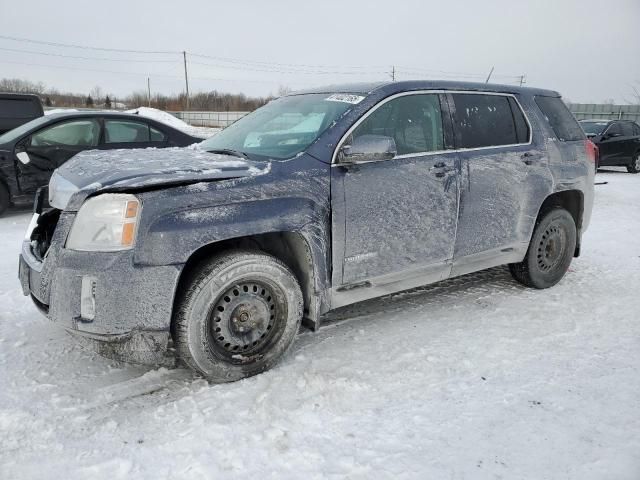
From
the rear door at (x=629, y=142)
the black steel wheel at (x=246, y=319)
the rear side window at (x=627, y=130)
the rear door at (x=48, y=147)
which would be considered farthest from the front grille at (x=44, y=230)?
the rear side window at (x=627, y=130)

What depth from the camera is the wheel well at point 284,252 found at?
287 centimetres

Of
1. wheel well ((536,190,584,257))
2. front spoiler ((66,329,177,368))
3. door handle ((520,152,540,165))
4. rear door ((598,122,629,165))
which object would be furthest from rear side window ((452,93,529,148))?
rear door ((598,122,629,165))

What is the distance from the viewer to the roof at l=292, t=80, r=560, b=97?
3506 millimetres

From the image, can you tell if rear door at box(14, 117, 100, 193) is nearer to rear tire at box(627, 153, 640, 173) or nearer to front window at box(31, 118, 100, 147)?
front window at box(31, 118, 100, 147)

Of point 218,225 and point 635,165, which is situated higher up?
point 218,225

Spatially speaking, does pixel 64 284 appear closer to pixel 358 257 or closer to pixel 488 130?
pixel 358 257

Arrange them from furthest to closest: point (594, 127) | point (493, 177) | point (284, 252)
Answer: point (594, 127), point (493, 177), point (284, 252)

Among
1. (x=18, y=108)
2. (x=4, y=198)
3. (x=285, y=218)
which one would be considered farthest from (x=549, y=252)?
(x=18, y=108)

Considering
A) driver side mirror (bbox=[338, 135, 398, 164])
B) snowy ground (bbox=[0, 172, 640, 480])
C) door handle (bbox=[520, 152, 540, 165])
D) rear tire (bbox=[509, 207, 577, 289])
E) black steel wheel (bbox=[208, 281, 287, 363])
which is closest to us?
snowy ground (bbox=[0, 172, 640, 480])

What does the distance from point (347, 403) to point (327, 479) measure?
1.98 feet

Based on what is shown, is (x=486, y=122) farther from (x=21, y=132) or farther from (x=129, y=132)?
(x=21, y=132)

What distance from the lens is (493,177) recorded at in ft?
12.8

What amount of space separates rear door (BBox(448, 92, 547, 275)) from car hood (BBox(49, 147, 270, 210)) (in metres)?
1.64

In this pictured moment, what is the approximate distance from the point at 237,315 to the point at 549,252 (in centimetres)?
311
